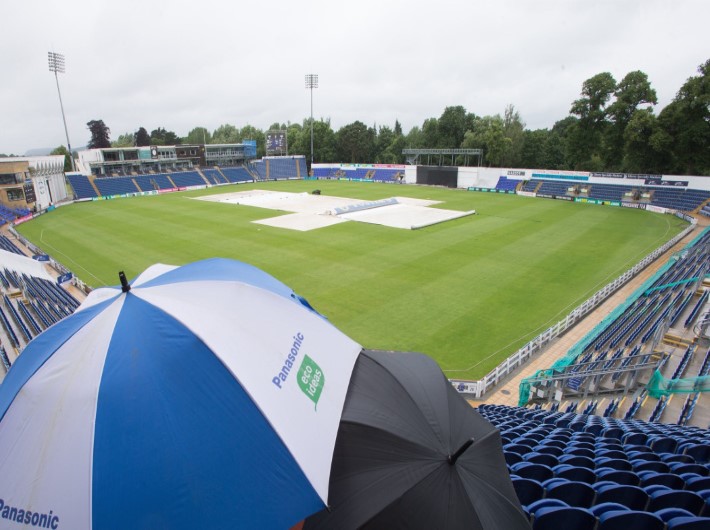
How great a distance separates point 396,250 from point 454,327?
11706 mm

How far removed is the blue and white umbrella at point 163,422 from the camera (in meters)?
2.68

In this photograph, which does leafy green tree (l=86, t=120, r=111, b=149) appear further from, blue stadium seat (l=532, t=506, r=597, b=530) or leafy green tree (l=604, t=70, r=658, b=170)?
blue stadium seat (l=532, t=506, r=597, b=530)

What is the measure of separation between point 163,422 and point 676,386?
36.2ft

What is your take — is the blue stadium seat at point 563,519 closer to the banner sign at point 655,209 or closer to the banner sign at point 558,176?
the banner sign at point 655,209

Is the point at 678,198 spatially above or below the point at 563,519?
below

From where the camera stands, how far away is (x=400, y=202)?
164ft

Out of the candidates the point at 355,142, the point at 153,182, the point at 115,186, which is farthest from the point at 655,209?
the point at 115,186

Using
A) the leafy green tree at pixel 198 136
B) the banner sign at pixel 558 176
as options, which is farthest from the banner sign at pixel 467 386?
the leafy green tree at pixel 198 136

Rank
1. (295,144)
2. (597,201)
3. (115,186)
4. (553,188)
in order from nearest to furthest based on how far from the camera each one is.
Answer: (597,201) → (553,188) → (115,186) → (295,144)

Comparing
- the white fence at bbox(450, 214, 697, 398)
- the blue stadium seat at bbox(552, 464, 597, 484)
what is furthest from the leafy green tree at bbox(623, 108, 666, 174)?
the blue stadium seat at bbox(552, 464, 597, 484)

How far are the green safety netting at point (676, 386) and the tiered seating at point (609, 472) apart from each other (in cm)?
115

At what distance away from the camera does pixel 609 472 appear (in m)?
5.07

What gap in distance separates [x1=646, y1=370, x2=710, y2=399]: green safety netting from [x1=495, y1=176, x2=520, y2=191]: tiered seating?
5395 cm

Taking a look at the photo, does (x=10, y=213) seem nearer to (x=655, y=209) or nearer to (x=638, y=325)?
(x=638, y=325)
